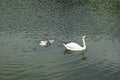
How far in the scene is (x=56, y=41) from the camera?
29.6 m

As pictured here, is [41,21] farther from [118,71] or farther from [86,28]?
[118,71]

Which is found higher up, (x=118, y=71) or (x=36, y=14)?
(x=36, y=14)

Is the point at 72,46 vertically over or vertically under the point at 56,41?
under

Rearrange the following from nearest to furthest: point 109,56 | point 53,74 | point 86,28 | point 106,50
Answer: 1. point 53,74
2. point 109,56
3. point 106,50
4. point 86,28

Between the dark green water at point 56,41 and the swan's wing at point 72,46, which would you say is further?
the swan's wing at point 72,46

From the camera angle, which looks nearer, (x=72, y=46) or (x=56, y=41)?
(x=72, y=46)

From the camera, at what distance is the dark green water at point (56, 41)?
2186 cm

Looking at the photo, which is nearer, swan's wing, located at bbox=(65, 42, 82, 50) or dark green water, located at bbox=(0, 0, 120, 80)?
dark green water, located at bbox=(0, 0, 120, 80)

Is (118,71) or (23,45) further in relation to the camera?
(23,45)

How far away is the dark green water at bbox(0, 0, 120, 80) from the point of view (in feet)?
71.7

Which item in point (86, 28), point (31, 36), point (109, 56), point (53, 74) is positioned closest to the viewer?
point (53, 74)

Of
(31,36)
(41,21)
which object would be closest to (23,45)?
(31,36)

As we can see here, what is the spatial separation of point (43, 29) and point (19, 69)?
41.7 feet

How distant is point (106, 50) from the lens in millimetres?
27672
